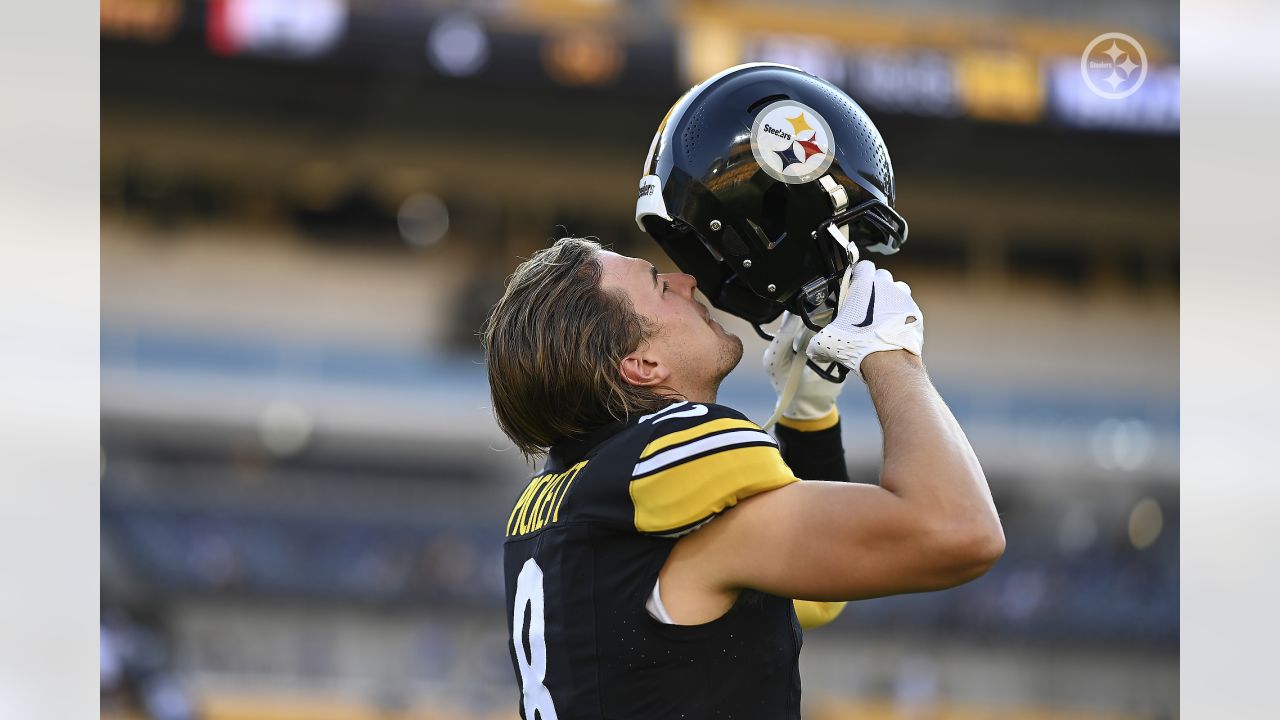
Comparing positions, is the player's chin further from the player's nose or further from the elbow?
the elbow

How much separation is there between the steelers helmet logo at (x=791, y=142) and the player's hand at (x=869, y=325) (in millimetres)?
192

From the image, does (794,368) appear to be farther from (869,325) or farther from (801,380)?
(869,325)

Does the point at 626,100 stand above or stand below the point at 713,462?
above

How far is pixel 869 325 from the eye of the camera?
6.56 ft

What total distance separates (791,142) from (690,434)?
1.74 ft

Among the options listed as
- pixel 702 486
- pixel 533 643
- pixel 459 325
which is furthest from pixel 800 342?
pixel 459 325

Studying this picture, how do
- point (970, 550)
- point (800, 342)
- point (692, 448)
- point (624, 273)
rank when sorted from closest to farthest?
point (970, 550) → point (692, 448) → point (624, 273) → point (800, 342)

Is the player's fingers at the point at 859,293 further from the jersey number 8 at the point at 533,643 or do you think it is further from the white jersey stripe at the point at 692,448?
the jersey number 8 at the point at 533,643

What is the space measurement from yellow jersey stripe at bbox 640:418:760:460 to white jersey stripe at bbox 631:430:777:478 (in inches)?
0.4
